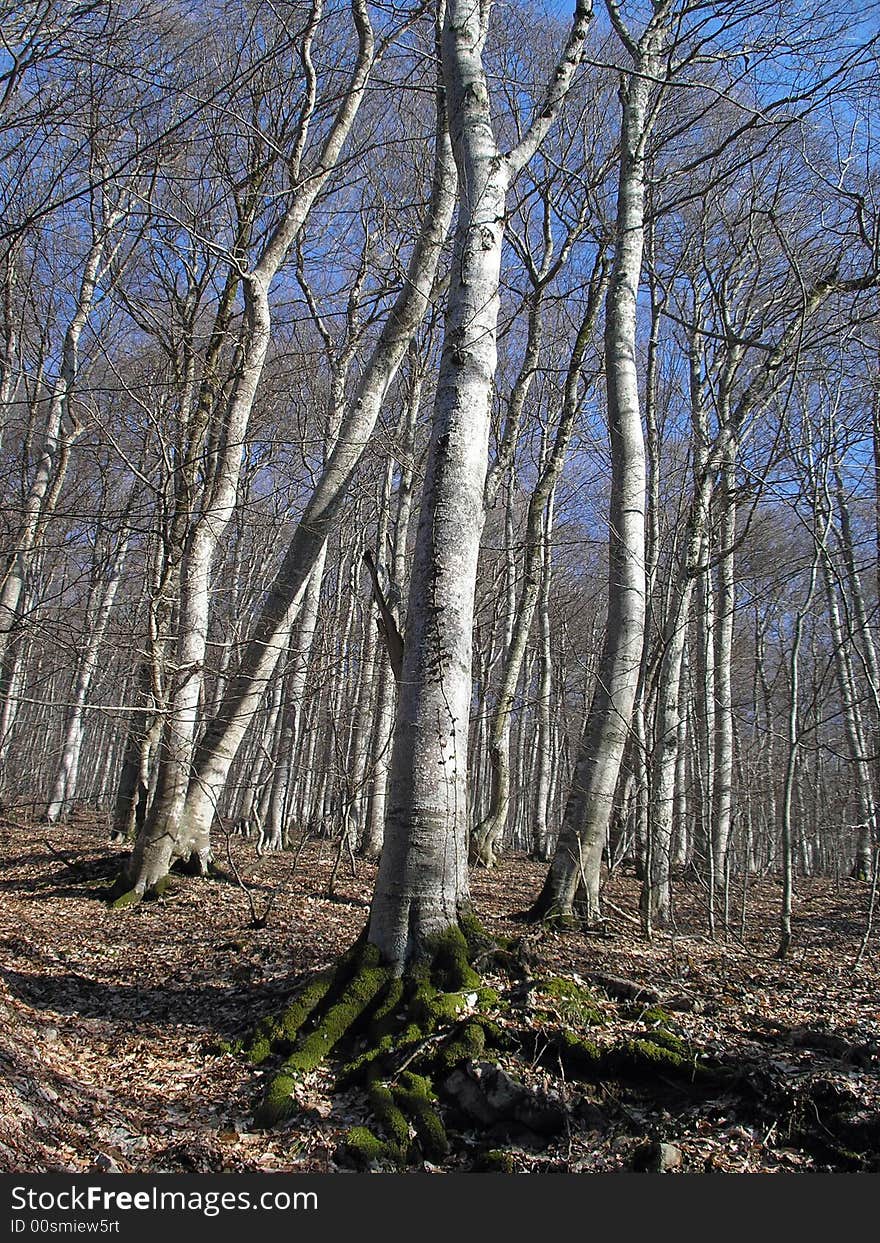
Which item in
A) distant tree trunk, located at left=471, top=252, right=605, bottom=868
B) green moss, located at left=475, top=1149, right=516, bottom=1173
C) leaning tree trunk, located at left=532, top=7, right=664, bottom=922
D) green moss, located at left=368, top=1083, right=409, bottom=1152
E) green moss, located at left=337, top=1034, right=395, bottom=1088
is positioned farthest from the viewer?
distant tree trunk, located at left=471, top=252, right=605, bottom=868

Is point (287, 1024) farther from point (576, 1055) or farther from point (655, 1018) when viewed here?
point (655, 1018)

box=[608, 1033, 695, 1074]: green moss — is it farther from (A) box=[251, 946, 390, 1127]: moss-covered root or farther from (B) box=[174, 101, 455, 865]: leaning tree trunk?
(B) box=[174, 101, 455, 865]: leaning tree trunk

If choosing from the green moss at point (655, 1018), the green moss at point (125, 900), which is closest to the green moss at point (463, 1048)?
the green moss at point (655, 1018)

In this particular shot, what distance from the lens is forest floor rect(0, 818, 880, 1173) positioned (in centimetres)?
285

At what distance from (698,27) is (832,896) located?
11.2 m

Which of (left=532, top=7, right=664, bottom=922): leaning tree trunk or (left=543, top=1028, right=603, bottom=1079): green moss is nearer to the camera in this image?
(left=543, top=1028, right=603, bottom=1079): green moss

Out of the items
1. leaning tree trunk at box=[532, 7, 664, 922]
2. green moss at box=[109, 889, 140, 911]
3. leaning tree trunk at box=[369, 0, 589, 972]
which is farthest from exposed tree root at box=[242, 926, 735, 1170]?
green moss at box=[109, 889, 140, 911]

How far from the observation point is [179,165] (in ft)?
29.6

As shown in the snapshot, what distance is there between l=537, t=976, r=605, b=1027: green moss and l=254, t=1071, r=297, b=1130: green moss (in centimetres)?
127

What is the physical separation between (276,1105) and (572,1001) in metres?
1.45

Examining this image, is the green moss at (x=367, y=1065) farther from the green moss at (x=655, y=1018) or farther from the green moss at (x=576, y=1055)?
the green moss at (x=655, y=1018)

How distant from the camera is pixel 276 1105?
10.5ft

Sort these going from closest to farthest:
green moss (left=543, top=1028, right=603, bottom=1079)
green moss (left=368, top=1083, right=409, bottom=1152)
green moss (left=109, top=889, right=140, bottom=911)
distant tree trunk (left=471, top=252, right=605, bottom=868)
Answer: green moss (left=368, top=1083, right=409, bottom=1152)
green moss (left=543, top=1028, right=603, bottom=1079)
green moss (left=109, top=889, right=140, bottom=911)
distant tree trunk (left=471, top=252, right=605, bottom=868)

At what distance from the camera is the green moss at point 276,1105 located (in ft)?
10.4
